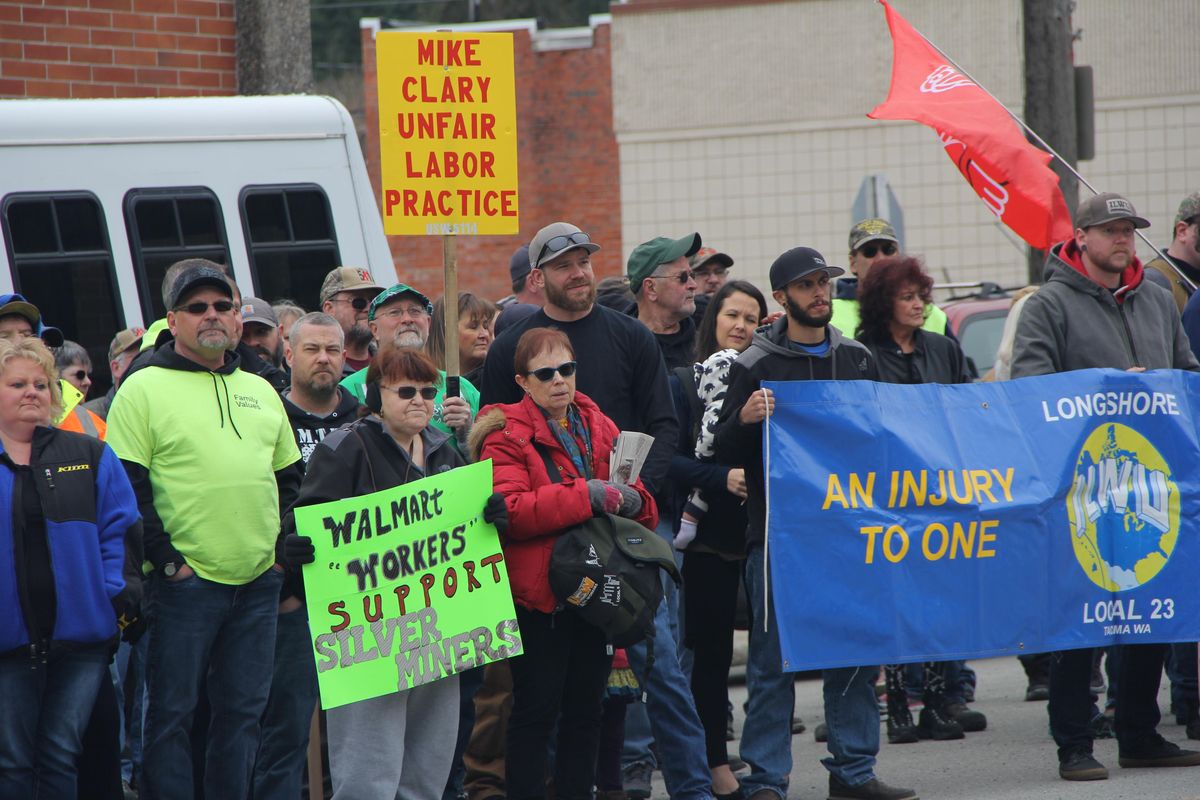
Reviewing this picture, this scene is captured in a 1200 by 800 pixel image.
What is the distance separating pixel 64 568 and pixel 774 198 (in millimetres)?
18573

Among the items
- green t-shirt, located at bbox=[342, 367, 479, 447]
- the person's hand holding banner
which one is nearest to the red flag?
green t-shirt, located at bbox=[342, 367, 479, 447]

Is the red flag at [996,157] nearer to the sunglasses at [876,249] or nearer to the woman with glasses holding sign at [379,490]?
the sunglasses at [876,249]

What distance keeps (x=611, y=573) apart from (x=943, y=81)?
164 inches

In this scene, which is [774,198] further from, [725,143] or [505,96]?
[505,96]

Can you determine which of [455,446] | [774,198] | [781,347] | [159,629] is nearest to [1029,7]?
[781,347]

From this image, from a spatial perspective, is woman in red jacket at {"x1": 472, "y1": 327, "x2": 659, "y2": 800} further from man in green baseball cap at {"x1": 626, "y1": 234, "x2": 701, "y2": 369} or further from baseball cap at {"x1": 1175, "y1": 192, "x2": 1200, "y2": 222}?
baseball cap at {"x1": 1175, "y1": 192, "x2": 1200, "y2": 222}

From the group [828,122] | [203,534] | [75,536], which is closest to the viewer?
[75,536]

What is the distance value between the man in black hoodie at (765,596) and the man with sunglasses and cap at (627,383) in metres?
0.30

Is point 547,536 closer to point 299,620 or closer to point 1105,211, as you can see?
point 299,620

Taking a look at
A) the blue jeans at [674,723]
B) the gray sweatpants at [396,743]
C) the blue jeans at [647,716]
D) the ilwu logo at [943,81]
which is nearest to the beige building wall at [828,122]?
the ilwu logo at [943,81]

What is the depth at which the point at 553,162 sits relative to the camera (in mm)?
26562

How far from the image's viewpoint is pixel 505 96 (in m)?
6.98

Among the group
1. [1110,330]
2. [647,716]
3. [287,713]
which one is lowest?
[647,716]

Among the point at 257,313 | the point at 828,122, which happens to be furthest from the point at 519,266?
the point at 828,122
